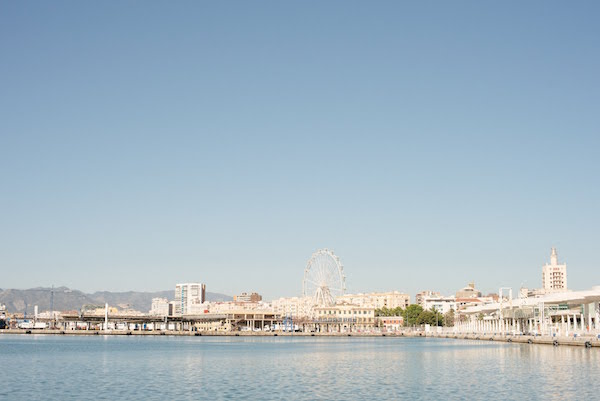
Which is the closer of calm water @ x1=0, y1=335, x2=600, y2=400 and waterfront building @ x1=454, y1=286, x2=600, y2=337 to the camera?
calm water @ x1=0, y1=335, x2=600, y2=400

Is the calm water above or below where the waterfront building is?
below

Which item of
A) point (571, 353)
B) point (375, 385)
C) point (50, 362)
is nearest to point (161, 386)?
point (375, 385)

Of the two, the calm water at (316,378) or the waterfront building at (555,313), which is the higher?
the waterfront building at (555,313)

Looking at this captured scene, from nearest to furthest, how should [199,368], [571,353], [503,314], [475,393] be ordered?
[475,393]
[199,368]
[571,353]
[503,314]

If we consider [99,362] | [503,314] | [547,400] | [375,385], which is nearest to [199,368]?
[99,362]

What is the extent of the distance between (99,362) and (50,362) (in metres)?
5.33

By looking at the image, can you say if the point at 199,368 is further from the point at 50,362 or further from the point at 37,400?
the point at 37,400

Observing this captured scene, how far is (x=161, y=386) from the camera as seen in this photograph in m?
55.0

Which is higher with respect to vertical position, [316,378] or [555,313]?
[555,313]

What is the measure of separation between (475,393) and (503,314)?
11776 cm

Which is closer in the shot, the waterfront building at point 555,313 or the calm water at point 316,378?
the calm water at point 316,378

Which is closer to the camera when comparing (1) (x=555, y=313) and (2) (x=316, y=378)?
(2) (x=316, y=378)

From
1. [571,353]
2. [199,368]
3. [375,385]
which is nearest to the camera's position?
[375,385]

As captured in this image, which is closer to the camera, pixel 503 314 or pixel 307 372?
pixel 307 372
